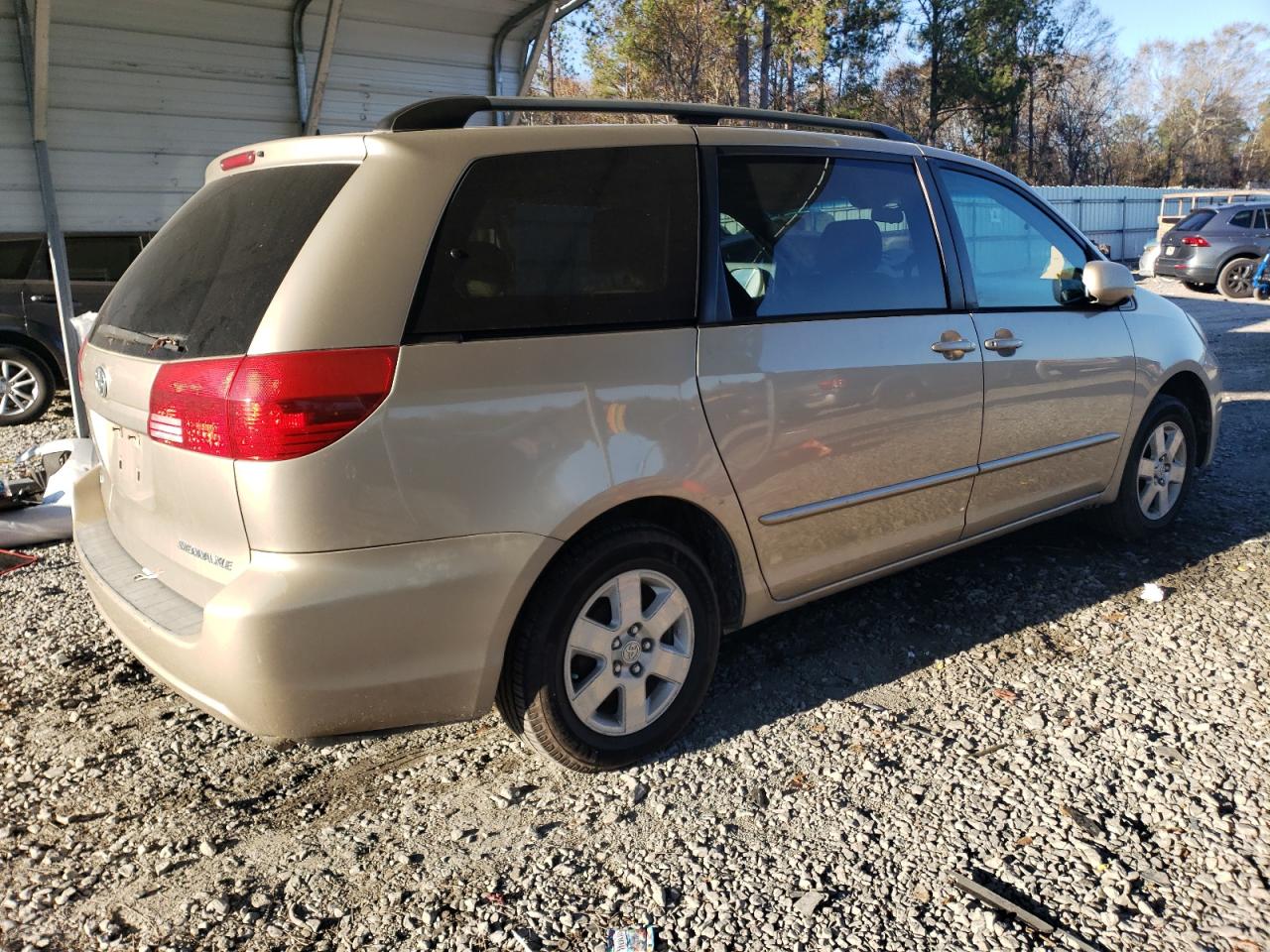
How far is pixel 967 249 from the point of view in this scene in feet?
12.8

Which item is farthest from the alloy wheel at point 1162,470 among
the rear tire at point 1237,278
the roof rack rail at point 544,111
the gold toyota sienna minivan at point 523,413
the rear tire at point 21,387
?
the rear tire at point 1237,278

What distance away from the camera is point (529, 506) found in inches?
103

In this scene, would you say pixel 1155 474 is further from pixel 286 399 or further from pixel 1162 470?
pixel 286 399

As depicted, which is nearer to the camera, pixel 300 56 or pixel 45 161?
pixel 45 161

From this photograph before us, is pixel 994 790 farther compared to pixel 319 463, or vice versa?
pixel 994 790

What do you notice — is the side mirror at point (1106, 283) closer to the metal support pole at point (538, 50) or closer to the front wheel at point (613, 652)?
the front wheel at point (613, 652)

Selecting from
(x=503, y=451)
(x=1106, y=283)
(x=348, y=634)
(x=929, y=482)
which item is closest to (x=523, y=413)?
(x=503, y=451)

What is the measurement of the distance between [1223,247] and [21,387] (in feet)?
61.7

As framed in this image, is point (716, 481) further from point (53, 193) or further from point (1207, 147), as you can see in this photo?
point (1207, 147)

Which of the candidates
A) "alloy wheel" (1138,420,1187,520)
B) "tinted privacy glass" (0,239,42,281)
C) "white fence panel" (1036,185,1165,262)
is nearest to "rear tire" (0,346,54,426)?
"tinted privacy glass" (0,239,42,281)

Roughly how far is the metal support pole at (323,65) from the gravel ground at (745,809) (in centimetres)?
491

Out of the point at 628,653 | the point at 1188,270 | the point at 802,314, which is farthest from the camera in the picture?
the point at 1188,270

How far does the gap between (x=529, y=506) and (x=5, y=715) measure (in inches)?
85.4

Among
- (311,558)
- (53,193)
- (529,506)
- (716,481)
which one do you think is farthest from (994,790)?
(53,193)
